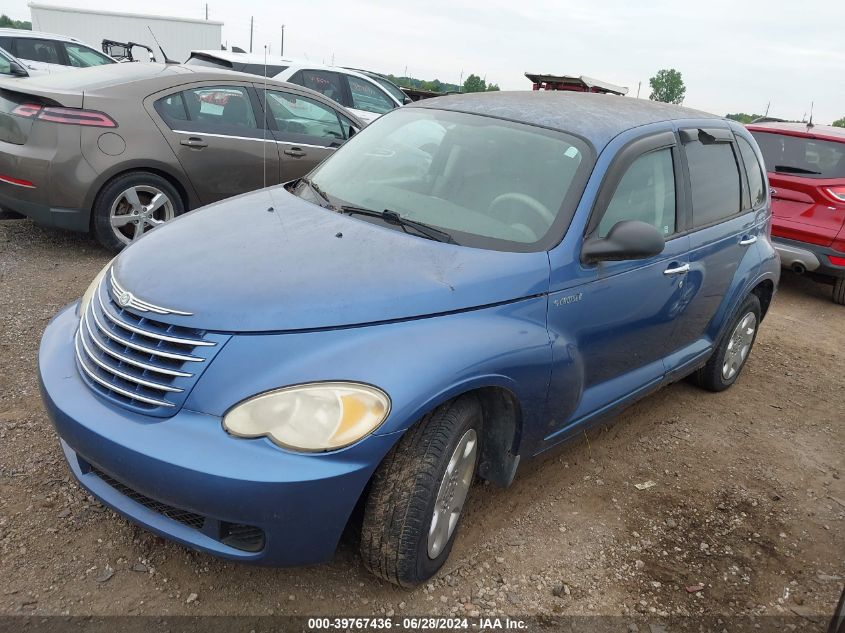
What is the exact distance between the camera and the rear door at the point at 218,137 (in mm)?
5762

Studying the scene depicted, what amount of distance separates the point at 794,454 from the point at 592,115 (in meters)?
2.27

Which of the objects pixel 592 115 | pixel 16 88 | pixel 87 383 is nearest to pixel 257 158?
pixel 16 88

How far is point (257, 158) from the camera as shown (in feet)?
20.3

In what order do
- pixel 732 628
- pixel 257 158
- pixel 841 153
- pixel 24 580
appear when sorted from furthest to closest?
pixel 841 153 < pixel 257 158 < pixel 732 628 < pixel 24 580

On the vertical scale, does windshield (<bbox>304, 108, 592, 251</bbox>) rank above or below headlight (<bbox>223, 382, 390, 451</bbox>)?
above

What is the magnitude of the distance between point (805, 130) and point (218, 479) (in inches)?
282

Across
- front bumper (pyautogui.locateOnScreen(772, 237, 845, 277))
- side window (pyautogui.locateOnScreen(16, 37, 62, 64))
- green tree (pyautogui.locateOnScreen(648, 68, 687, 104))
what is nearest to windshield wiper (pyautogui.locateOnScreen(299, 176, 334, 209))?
front bumper (pyautogui.locateOnScreen(772, 237, 845, 277))

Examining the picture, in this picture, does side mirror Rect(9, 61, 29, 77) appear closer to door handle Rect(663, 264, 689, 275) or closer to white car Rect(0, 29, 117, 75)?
white car Rect(0, 29, 117, 75)

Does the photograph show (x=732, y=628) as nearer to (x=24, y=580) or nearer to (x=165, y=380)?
(x=165, y=380)

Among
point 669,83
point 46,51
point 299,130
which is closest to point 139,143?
point 299,130

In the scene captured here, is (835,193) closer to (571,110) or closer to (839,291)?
(839,291)

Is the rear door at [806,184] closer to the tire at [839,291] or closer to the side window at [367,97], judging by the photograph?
the tire at [839,291]

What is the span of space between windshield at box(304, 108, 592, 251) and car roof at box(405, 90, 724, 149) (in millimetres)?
73

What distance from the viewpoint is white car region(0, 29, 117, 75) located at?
13305 mm
